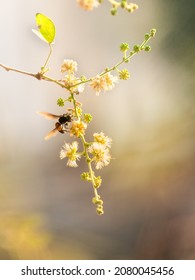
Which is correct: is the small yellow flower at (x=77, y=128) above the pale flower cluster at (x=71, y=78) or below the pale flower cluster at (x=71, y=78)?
below

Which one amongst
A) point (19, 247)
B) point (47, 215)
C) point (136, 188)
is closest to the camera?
point (19, 247)

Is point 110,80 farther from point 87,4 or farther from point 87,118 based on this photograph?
point 87,4

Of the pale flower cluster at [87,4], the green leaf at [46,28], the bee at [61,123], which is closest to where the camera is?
the pale flower cluster at [87,4]

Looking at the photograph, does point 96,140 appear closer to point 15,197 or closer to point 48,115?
point 48,115

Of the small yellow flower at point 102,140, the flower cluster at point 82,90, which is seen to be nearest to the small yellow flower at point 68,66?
the flower cluster at point 82,90

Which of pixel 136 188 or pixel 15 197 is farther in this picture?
pixel 136 188

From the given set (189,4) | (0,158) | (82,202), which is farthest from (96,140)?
(189,4)

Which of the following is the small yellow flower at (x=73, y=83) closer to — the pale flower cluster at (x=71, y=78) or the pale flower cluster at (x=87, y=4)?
the pale flower cluster at (x=71, y=78)

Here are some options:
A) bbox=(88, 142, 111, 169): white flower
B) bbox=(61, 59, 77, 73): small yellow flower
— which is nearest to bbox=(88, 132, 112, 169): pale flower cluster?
bbox=(88, 142, 111, 169): white flower

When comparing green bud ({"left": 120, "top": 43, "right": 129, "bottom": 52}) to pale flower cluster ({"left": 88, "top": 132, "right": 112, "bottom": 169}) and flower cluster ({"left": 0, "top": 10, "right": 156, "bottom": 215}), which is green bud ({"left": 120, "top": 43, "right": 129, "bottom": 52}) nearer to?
flower cluster ({"left": 0, "top": 10, "right": 156, "bottom": 215})
